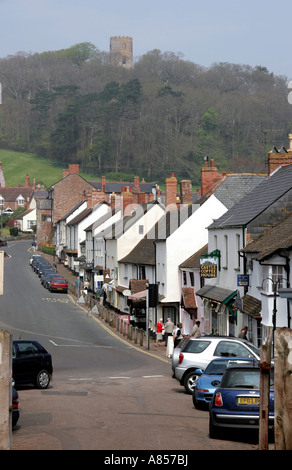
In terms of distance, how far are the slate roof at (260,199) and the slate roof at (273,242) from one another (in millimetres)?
1430

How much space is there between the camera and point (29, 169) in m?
190

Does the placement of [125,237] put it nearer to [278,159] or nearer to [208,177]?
[208,177]

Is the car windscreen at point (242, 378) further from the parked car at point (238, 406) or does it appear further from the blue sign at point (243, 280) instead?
the blue sign at point (243, 280)

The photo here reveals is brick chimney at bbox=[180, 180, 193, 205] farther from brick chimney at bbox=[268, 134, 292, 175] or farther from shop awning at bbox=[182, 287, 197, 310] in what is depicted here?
brick chimney at bbox=[268, 134, 292, 175]

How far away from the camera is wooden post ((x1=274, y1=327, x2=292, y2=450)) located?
11.9 metres

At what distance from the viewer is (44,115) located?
19612cm

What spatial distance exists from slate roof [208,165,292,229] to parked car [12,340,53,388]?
40.4 ft

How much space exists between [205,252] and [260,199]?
9865mm

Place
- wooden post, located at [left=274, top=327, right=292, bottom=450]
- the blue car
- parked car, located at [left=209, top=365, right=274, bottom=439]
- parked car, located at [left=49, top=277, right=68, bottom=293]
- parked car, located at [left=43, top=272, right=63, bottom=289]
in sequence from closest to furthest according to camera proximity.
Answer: wooden post, located at [left=274, top=327, right=292, bottom=450], parked car, located at [left=209, top=365, right=274, bottom=439], the blue car, parked car, located at [left=49, top=277, right=68, bottom=293], parked car, located at [left=43, top=272, right=63, bottom=289]

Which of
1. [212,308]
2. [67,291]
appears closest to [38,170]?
[67,291]

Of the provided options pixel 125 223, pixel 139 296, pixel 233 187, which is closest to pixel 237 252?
pixel 233 187

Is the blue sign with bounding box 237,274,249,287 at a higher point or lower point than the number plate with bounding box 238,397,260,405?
higher

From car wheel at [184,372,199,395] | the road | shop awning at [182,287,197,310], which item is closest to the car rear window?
car wheel at [184,372,199,395]
